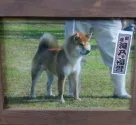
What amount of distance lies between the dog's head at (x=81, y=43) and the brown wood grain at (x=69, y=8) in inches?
4.5

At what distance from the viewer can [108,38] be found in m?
1.62

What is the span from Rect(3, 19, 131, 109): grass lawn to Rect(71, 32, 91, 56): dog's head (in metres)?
0.03

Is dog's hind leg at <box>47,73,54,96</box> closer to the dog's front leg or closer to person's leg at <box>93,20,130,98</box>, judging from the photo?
the dog's front leg

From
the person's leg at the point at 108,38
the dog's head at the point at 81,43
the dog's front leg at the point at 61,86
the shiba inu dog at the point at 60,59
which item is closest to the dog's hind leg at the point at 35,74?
the shiba inu dog at the point at 60,59

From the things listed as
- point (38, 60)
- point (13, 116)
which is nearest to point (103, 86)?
point (38, 60)

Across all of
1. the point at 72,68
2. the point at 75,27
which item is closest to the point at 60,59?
the point at 72,68

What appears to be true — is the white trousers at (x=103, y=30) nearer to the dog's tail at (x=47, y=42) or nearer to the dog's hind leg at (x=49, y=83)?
the dog's tail at (x=47, y=42)

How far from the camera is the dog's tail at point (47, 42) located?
1.62 m

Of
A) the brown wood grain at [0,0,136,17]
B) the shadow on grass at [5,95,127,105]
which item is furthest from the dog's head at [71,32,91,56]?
the shadow on grass at [5,95,127,105]

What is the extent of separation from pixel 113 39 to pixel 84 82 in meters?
0.25

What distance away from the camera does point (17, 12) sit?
154 cm

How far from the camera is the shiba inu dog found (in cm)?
163

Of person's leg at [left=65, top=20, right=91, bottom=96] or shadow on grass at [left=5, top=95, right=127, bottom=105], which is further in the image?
shadow on grass at [left=5, top=95, right=127, bottom=105]

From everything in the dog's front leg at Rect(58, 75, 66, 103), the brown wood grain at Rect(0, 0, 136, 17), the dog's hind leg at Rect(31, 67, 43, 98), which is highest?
the brown wood grain at Rect(0, 0, 136, 17)
